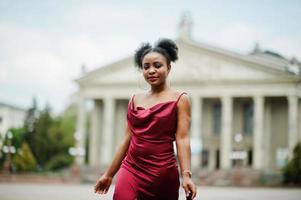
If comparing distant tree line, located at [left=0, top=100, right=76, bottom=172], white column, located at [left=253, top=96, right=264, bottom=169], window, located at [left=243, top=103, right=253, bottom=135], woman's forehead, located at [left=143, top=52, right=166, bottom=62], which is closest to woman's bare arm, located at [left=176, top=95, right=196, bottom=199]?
woman's forehead, located at [left=143, top=52, right=166, bottom=62]

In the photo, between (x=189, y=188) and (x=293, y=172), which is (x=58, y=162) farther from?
(x=189, y=188)

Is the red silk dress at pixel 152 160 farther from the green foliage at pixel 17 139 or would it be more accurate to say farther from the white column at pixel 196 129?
the green foliage at pixel 17 139

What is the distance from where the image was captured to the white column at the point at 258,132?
50.3m

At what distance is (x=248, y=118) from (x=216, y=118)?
3.34 m

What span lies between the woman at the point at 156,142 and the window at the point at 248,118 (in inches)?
2077

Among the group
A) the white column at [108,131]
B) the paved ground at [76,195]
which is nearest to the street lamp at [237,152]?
the white column at [108,131]

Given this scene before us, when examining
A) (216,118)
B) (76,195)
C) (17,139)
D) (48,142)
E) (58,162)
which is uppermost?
(216,118)

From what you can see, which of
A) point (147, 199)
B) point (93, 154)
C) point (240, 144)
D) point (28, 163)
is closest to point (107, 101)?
point (93, 154)

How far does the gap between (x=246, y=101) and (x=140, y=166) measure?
174 feet

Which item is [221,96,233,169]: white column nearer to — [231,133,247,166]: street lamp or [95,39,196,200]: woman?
[231,133,247,166]: street lamp

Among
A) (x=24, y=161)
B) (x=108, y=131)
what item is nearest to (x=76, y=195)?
(x=24, y=161)

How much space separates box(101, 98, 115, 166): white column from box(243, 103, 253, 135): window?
43.3 feet

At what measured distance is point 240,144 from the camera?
55156 millimetres

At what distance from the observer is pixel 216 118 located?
57.8m
